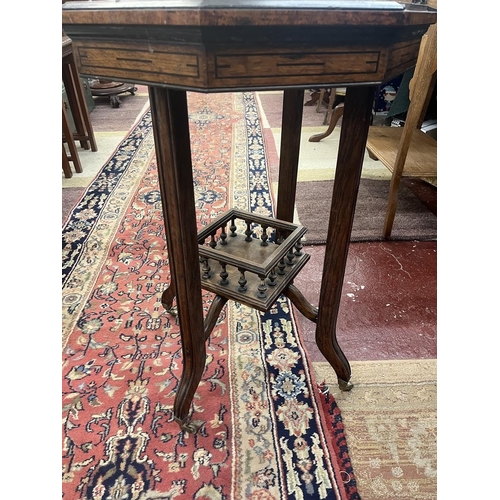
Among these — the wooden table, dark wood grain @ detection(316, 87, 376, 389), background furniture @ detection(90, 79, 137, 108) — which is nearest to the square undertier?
dark wood grain @ detection(316, 87, 376, 389)

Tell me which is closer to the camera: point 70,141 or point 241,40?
point 241,40

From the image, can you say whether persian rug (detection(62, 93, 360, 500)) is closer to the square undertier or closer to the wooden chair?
the square undertier

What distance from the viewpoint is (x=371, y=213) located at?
190 cm

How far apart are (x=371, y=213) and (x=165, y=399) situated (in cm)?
134

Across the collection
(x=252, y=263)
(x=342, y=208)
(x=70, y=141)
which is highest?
(x=342, y=208)

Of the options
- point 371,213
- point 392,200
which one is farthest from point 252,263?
point 371,213

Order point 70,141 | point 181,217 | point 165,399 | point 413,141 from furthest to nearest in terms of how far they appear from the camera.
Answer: point 70,141 < point 413,141 < point 165,399 < point 181,217

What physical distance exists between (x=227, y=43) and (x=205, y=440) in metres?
0.86

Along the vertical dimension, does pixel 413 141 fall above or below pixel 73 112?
above

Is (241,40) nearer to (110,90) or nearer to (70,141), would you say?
(70,141)

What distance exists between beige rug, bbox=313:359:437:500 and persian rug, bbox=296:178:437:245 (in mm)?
693

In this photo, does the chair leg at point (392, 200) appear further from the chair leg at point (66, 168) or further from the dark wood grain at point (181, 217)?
the chair leg at point (66, 168)

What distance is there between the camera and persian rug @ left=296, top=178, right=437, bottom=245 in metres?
1.72

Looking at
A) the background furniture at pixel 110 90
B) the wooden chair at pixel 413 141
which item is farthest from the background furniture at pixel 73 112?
the wooden chair at pixel 413 141
